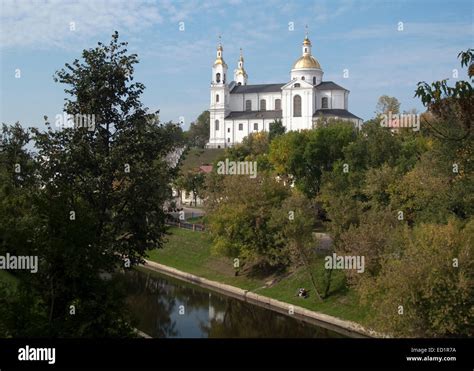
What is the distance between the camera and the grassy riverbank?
23.8m

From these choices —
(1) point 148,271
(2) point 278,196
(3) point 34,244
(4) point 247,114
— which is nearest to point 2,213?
(3) point 34,244

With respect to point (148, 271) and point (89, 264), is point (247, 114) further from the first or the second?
point (89, 264)

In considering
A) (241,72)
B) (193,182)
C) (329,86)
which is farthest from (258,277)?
(241,72)

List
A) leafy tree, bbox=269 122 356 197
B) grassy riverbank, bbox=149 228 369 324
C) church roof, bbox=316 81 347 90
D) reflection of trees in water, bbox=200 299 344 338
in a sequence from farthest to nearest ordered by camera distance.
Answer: church roof, bbox=316 81 347 90, leafy tree, bbox=269 122 356 197, grassy riverbank, bbox=149 228 369 324, reflection of trees in water, bbox=200 299 344 338

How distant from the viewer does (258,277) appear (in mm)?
29641

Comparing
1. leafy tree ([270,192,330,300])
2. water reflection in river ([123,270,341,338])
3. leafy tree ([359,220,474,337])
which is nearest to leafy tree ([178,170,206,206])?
water reflection in river ([123,270,341,338])

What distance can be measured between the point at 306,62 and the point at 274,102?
8.00 m

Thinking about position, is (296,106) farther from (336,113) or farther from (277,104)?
(277,104)

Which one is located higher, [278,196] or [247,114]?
[247,114]

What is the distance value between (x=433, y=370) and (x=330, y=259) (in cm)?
1775

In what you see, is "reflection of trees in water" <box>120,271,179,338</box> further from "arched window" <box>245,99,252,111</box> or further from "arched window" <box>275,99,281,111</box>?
"arched window" <box>245,99,252,111</box>

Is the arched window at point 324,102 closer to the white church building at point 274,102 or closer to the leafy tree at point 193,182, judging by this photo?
the white church building at point 274,102

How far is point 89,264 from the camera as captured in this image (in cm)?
1016

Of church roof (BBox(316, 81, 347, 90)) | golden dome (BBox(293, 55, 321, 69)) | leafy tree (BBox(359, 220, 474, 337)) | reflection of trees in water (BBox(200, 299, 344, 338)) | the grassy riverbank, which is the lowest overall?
reflection of trees in water (BBox(200, 299, 344, 338))
